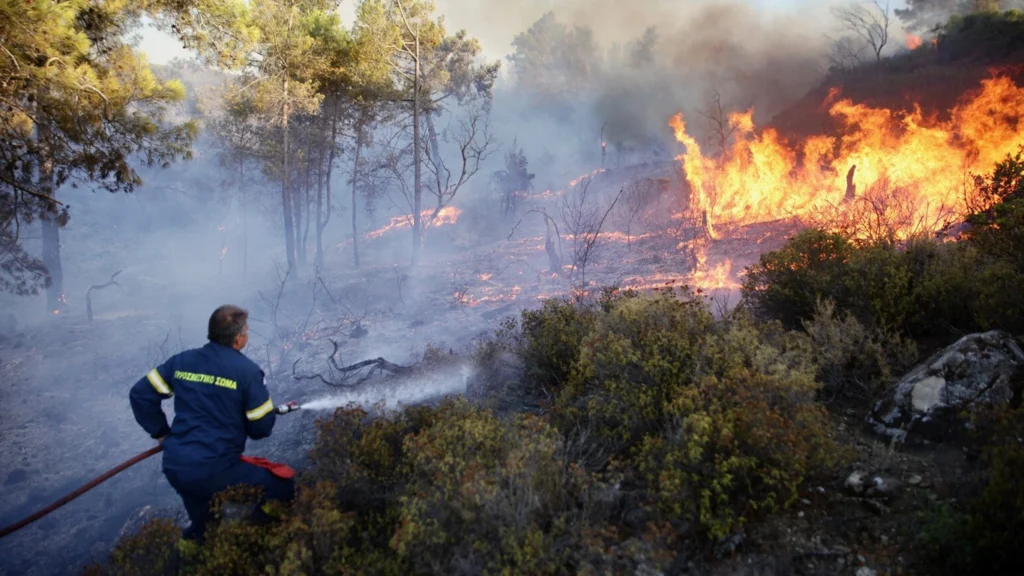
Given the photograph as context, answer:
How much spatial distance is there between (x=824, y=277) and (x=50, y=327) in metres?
19.1

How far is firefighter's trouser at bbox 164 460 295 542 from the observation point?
148 inches

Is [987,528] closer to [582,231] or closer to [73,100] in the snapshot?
[73,100]

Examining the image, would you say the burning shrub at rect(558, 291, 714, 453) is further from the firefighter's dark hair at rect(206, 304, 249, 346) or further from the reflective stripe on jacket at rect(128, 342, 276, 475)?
the firefighter's dark hair at rect(206, 304, 249, 346)

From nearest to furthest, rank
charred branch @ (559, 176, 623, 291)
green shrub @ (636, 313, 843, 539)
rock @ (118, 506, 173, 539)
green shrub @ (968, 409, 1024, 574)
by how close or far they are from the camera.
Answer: green shrub @ (968, 409, 1024, 574) → green shrub @ (636, 313, 843, 539) → rock @ (118, 506, 173, 539) → charred branch @ (559, 176, 623, 291)

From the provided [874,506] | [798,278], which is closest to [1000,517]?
[874,506]

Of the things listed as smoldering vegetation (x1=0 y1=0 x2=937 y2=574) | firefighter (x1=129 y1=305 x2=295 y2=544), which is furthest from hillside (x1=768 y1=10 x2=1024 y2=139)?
firefighter (x1=129 y1=305 x2=295 y2=544)

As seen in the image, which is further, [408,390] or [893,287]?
[408,390]

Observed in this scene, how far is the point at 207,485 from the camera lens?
12.4 ft

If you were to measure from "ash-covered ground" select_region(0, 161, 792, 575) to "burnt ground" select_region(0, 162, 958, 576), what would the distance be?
4cm

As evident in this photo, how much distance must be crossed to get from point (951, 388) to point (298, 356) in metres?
10.8

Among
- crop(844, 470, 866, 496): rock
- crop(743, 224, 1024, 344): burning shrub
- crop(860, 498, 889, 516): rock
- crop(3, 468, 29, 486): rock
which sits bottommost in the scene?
crop(3, 468, 29, 486): rock

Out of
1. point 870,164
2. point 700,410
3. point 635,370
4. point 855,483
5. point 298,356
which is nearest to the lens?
point 855,483

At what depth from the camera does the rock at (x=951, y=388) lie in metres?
3.69

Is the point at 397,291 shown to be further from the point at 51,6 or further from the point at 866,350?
the point at 866,350
